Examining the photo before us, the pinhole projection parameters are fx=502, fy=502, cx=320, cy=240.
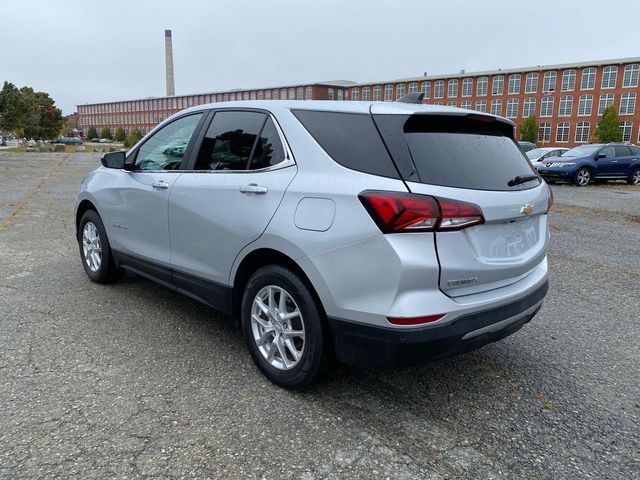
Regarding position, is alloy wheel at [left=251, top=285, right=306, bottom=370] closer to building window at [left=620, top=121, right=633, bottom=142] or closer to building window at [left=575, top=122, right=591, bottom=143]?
building window at [left=620, top=121, right=633, bottom=142]

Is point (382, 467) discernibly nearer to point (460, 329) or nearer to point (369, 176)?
point (460, 329)

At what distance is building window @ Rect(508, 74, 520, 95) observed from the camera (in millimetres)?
76375

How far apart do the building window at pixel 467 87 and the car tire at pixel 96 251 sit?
8279 centimetres

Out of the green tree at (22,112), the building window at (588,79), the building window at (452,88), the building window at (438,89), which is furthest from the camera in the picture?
the building window at (438,89)

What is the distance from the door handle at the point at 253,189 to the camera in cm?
299

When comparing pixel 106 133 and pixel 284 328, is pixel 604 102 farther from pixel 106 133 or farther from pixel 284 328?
pixel 106 133

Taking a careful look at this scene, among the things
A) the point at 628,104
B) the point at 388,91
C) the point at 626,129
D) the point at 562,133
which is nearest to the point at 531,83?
the point at 562,133

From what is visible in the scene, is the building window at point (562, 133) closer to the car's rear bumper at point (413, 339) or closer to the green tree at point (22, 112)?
the green tree at point (22, 112)

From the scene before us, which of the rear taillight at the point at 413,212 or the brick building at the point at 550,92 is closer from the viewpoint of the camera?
the rear taillight at the point at 413,212

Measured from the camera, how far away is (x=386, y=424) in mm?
2705

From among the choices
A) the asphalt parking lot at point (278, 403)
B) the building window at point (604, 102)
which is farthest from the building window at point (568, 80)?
the asphalt parking lot at point (278, 403)

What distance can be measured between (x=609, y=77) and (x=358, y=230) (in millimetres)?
80260

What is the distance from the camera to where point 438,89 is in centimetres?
8262

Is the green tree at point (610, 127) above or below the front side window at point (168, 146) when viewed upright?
above
